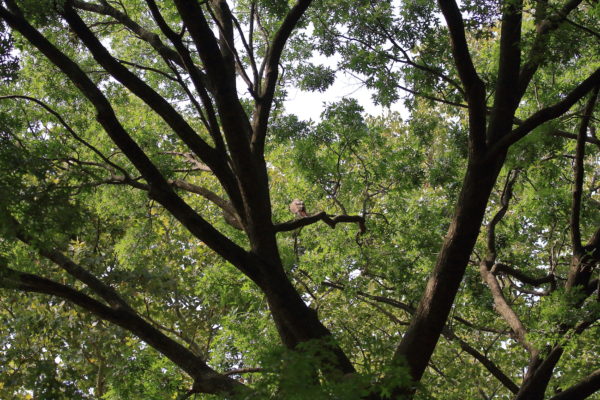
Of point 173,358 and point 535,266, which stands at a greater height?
point 535,266

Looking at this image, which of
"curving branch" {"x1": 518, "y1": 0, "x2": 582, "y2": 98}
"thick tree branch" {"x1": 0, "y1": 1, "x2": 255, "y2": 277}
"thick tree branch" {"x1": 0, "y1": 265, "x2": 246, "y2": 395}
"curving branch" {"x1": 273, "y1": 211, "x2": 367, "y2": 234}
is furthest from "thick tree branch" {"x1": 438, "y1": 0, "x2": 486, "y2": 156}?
"thick tree branch" {"x1": 0, "y1": 265, "x2": 246, "y2": 395}

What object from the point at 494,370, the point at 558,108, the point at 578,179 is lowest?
the point at 494,370

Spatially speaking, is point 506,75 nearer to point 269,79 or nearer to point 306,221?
point 306,221

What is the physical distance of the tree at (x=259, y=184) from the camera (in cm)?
528

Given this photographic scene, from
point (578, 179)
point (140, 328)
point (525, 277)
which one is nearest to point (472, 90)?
point (578, 179)

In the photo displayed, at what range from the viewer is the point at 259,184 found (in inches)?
233

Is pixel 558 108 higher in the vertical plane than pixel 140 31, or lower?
lower

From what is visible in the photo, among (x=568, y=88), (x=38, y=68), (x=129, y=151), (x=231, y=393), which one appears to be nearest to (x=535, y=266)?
(x=568, y=88)

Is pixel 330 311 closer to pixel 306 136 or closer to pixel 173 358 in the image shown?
pixel 306 136

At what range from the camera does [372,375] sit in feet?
13.5

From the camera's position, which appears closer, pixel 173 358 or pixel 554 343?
pixel 173 358

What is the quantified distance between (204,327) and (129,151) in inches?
359

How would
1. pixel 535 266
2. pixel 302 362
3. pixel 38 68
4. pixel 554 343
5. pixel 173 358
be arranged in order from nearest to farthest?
pixel 302 362
pixel 173 358
pixel 554 343
pixel 38 68
pixel 535 266

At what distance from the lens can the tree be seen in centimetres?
528
